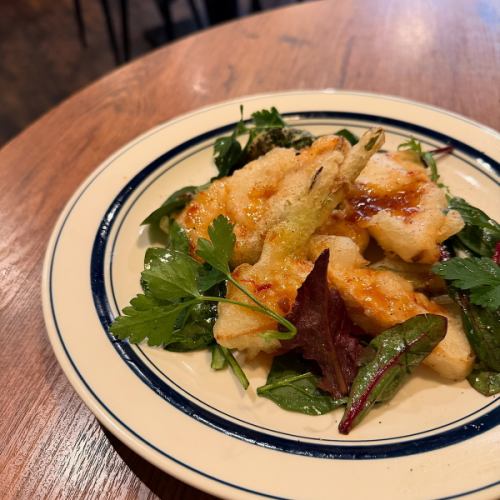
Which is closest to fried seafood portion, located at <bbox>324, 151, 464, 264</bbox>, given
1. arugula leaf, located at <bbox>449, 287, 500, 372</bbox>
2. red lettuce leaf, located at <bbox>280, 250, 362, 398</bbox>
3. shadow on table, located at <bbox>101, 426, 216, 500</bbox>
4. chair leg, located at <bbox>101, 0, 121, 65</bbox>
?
arugula leaf, located at <bbox>449, 287, 500, 372</bbox>

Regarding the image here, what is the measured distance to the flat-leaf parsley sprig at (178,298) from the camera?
59.8 inches

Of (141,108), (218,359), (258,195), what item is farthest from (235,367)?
(141,108)

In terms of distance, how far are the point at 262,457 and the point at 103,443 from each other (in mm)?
514

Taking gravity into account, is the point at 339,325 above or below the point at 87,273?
below

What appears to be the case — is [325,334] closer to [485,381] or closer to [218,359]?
[218,359]

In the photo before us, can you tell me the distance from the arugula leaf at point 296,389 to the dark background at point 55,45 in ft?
16.2

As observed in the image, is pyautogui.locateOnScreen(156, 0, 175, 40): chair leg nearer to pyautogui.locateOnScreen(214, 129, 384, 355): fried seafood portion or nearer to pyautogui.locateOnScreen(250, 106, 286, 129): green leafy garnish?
pyautogui.locateOnScreen(250, 106, 286, 129): green leafy garnish

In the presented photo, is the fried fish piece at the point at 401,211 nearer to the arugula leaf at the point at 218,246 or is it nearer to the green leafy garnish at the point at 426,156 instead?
the green leafy garnish at the point at 426,156

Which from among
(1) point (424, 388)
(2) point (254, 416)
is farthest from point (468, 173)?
(2) point (254, 416)

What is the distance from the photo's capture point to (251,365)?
1604 mm

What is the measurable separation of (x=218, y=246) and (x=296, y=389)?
20.0 inches

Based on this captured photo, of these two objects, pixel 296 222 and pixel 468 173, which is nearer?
pixel 296 222

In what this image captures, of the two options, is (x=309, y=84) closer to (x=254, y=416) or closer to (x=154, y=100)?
(x=154, y=100)

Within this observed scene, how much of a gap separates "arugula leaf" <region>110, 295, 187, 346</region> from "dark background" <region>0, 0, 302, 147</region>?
465cm
